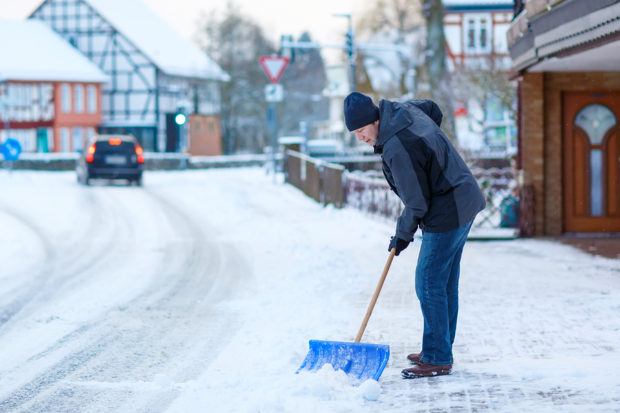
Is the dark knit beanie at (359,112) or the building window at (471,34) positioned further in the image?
the building window at (471,34)

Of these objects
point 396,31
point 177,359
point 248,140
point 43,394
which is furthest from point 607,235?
point 248,140

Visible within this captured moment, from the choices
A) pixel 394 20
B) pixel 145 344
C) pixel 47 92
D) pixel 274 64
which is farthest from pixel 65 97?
pixel 145 344

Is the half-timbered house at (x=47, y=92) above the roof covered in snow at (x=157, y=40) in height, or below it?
below

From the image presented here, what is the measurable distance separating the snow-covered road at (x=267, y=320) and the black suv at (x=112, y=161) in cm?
1049

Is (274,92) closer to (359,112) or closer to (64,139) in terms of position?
(359,112)

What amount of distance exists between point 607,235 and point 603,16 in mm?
5988

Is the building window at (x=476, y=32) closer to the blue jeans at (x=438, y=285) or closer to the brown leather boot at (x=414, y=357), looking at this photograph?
the brown leather boot at (x=414, y=357)

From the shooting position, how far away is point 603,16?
9703 mm

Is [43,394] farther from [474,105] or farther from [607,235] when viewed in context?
[474,105]

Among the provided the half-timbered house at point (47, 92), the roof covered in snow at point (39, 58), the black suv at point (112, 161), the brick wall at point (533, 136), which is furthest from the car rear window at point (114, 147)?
the half-timbered house at point (47, 92)

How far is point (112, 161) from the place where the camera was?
89.7 feet

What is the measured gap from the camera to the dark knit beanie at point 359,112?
552 cm

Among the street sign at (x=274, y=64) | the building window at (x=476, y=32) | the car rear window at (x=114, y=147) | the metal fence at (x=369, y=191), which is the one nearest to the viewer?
the metal fence at (x=369, y=191)

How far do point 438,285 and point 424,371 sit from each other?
0.54 meters
